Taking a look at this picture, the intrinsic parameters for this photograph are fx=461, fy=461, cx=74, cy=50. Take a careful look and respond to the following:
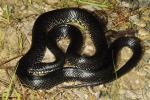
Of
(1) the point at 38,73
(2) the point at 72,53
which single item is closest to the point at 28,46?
(1) the point at 38,73

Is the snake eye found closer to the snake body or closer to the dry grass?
the snake body

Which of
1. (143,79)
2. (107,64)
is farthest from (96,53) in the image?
(143,79)

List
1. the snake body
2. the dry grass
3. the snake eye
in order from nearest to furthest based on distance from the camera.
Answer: the dry grass
the snake body
the snake eye

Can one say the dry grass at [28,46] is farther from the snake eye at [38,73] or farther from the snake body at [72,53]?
the snake eye at [38,73]

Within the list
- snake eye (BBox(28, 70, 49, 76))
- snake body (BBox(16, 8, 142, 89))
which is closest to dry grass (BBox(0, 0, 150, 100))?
snake body (BBox(16, 8, 142, 89))

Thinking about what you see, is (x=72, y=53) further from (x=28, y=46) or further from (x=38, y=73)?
(x=28, y=46)

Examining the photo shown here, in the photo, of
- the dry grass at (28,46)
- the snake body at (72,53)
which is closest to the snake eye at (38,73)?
the snake body at (72,53)
